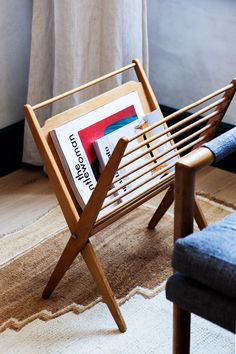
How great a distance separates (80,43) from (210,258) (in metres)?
1.52

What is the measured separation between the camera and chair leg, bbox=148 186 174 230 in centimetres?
243

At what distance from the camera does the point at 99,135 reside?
2137 millimetres

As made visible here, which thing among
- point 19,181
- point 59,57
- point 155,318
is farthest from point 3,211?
point 155,318

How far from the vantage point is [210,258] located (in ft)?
4.85

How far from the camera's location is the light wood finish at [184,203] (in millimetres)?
1510

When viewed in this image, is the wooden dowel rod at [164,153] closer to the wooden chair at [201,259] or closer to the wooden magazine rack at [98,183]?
the wooden magazine rack at [98,183]

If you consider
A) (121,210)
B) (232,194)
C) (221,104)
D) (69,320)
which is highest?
(221,104)

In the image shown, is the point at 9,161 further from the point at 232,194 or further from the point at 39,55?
the point at 232,194

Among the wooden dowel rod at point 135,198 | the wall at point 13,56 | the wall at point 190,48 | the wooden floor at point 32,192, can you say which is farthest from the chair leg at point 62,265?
the wall at point 190,48

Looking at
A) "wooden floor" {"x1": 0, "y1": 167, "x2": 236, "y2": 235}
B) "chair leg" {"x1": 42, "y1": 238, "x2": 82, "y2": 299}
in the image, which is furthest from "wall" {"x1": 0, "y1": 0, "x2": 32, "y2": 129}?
"chair leg" {"x1": 42, "y1": 238, "x2": 82, "y2": 299}

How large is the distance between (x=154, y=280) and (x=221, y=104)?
595mm

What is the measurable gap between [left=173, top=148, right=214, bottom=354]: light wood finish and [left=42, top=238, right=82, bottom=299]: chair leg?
52 centimetres

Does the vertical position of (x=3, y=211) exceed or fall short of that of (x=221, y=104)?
it falls short

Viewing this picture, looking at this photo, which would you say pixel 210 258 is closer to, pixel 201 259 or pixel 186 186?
pixel 201 259
